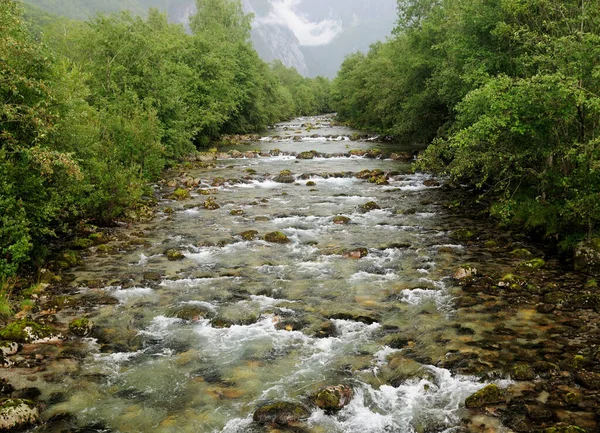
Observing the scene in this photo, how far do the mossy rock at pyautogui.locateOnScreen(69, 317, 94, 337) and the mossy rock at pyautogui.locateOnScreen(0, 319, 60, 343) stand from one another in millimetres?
373

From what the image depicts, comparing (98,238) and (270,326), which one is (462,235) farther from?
(98,238)

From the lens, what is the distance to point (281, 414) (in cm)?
855

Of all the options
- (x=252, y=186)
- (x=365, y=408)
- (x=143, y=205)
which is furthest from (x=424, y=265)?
(x=252, y=186)

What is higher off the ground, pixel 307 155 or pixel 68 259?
pixel 307 155

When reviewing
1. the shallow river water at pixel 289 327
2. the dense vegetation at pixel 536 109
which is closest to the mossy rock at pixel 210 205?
the shallow river water at pixel 289 327

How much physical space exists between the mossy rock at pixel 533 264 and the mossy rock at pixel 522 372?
6.63 metres

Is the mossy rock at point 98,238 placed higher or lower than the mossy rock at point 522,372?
higher

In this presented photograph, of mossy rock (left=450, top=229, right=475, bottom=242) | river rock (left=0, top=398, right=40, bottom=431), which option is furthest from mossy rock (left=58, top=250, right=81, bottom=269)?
mossy rock (left=450, top=229, right=475, bottom=242)

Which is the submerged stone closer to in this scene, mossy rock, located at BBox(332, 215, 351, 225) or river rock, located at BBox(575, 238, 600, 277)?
mossy rock, located at BBox(332, 215, 351, 225)

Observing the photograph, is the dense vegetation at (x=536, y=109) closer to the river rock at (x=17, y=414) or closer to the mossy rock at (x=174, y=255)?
the mossy rock at (x=174, y=255)

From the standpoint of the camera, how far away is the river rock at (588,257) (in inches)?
578

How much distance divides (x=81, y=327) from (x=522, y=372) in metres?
10.8

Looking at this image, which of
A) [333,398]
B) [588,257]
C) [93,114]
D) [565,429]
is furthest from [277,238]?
[565,429]

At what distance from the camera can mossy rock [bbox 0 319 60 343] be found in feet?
35.3
